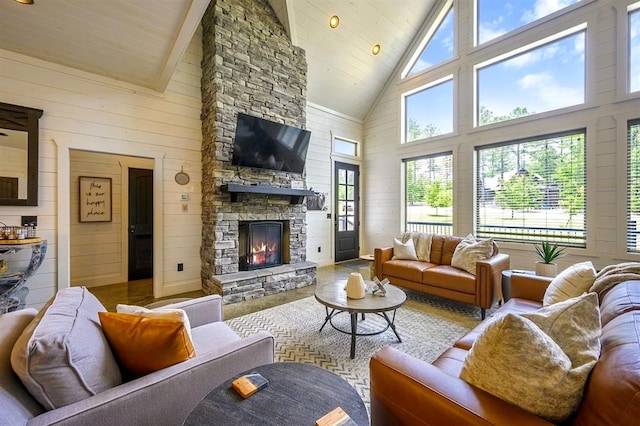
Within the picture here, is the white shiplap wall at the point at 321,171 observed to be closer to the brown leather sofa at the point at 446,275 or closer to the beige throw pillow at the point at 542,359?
the brown leather sofa at the point at 446,275

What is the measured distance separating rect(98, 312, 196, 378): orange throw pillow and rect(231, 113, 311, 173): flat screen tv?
308 centimetres

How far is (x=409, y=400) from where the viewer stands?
1109 mm

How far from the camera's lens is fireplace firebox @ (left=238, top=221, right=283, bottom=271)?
14.1 feet

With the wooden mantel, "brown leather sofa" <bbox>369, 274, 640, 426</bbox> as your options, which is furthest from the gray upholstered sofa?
the wooden mantel

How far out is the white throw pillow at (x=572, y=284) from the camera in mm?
1878

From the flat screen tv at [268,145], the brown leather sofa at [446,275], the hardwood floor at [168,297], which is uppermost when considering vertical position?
the flat screen tv at [268,145]

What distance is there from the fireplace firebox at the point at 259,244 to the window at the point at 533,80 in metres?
4.16

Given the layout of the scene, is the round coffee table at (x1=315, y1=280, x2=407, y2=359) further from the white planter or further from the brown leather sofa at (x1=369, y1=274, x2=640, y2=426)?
the white planter

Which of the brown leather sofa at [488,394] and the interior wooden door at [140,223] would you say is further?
the interior wooden door at [140,223]

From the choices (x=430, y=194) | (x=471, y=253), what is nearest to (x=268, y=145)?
(x=471, y=253)

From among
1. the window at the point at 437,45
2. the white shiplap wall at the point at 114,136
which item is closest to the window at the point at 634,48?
the window at the point at 437,45

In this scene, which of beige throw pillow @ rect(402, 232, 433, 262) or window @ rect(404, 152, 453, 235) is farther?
window @ rect(404, 152, 453, 235)

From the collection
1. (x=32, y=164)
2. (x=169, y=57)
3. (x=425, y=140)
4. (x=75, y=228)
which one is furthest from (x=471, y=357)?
(x=75, y=228)

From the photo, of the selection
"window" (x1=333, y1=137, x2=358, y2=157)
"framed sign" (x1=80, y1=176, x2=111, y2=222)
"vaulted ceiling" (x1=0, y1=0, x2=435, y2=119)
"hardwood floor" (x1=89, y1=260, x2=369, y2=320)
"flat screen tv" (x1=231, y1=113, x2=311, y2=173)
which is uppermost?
"vaulted ceiling" (x1=0, y1=0, x2=435, y2=119)
